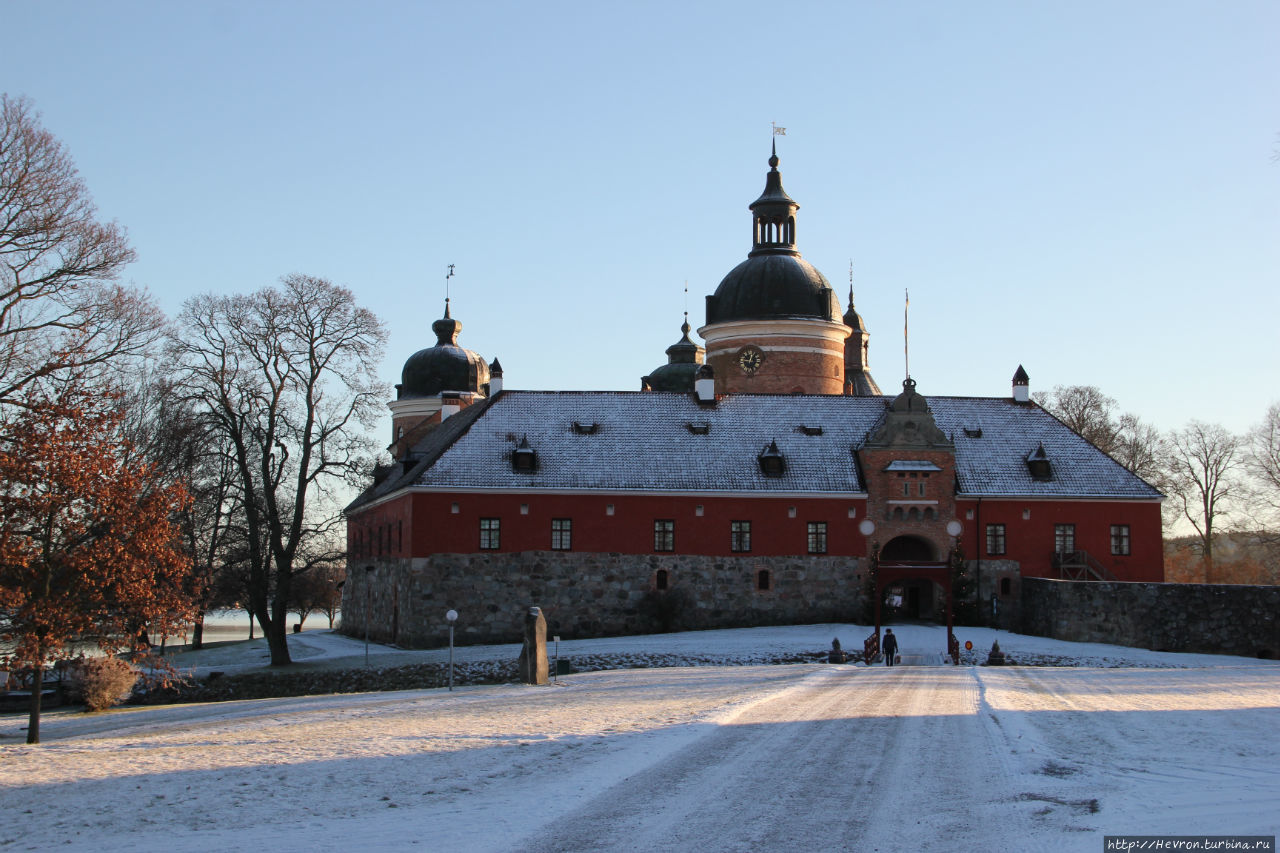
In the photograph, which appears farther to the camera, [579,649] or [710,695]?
[579,649]

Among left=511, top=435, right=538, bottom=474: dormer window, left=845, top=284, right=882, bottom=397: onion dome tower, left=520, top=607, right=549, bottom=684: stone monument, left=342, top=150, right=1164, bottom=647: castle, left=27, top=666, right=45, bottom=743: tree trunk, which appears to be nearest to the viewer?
left=27, top=666, right=45, bottom=743: tree trunk

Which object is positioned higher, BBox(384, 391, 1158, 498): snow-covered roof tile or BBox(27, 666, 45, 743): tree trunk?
BBox(384, 391, 1158, 498): snow-covered roof tile

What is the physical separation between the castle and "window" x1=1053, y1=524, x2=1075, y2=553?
0.24ft

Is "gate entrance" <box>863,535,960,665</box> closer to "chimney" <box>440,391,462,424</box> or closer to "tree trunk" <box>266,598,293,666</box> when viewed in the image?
"tree trunk" <box>266,598,293,666</box>

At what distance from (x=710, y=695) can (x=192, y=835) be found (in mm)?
11857

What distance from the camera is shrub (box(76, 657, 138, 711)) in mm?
28359

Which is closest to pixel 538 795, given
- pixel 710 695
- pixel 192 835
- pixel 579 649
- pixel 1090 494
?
pixel 192 835

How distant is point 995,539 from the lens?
135ft

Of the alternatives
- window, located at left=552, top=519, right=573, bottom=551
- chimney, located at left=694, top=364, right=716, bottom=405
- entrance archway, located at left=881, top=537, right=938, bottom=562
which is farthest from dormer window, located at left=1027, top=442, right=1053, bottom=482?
window, located at left=552, top=519, right=573, bottom=551

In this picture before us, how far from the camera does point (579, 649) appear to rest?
115ft

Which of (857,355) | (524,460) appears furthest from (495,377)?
(857,355)

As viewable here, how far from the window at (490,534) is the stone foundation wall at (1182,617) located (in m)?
17.4

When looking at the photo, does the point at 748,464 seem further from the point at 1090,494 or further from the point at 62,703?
the point at 62,703

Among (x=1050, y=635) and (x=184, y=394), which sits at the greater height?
(x=184, y=394)
